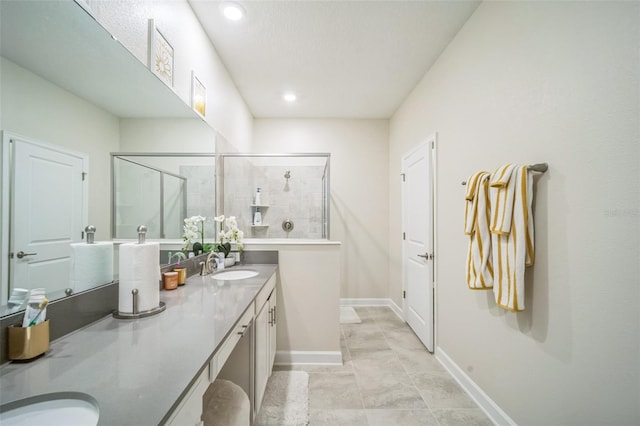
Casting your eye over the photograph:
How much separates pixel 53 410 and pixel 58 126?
0.81 m

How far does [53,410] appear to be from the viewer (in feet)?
1.88

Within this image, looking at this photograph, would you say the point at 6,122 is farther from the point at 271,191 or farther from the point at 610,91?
the point at 271,191

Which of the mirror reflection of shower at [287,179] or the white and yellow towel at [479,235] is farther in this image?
the mirror reflection of shower at [287,179]

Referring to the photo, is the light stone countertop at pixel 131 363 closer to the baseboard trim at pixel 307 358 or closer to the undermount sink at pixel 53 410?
the undermount sink at pixel 53 410

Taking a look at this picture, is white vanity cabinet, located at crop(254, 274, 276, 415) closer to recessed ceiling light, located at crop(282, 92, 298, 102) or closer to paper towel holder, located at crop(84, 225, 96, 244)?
paper towel holder, located at crop(84, 225, 96, 244)

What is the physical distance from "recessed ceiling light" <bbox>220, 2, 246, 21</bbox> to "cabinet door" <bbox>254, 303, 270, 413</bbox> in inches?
81.9

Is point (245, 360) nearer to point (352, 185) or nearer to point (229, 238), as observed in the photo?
point (229, 238)

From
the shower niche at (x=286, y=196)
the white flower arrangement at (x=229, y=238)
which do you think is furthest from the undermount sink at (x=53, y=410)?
the shower niche at (x=286, y=196)

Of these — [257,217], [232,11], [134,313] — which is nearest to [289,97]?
[232,11]

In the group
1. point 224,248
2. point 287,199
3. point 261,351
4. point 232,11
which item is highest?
point 232,11

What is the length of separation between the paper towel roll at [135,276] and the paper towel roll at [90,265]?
0.08 m

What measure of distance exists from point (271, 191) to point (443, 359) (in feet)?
8.91

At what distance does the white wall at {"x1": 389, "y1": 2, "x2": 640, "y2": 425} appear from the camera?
37.7 inches

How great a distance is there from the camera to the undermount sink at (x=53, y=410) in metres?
0.55
